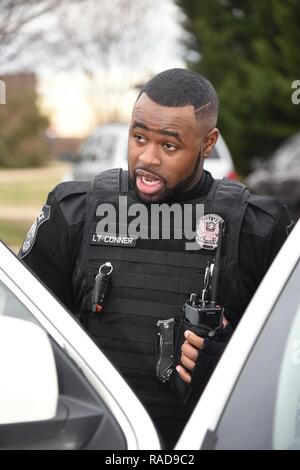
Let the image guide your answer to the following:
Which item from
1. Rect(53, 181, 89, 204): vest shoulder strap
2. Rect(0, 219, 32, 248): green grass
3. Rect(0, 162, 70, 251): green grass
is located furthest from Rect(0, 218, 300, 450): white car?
Rect(0, 219, 32, 248): green grass

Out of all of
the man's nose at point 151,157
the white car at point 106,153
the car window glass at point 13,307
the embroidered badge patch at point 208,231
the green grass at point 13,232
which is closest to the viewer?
the car window glass at point 13,307

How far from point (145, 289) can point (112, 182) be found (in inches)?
12.1

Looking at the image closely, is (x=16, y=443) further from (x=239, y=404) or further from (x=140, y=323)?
(x=140, y=323)

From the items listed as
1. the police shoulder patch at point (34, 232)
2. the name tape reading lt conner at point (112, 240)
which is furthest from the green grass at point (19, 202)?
the name tape reading lt conner at point (112, 240)

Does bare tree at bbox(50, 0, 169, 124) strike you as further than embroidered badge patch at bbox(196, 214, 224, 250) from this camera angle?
Yes

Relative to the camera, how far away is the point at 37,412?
1.47 metres

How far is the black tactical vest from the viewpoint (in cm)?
210

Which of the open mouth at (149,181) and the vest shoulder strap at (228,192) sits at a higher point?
the vest shoulder strap at (228,192)

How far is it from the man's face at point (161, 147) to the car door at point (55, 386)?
483mm

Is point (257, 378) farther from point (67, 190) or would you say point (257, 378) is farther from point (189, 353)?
point (67, 190)

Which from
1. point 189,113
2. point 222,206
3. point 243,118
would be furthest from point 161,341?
point 243,118

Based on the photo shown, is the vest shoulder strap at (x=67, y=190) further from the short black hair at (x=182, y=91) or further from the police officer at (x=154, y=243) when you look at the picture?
the short black hair at (x=182, y=91)

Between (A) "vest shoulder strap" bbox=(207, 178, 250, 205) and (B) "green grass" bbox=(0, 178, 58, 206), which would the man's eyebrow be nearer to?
(A) "vest shoulder strap" bbox=(207, 178, 250, 205)

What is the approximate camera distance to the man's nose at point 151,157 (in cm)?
203
